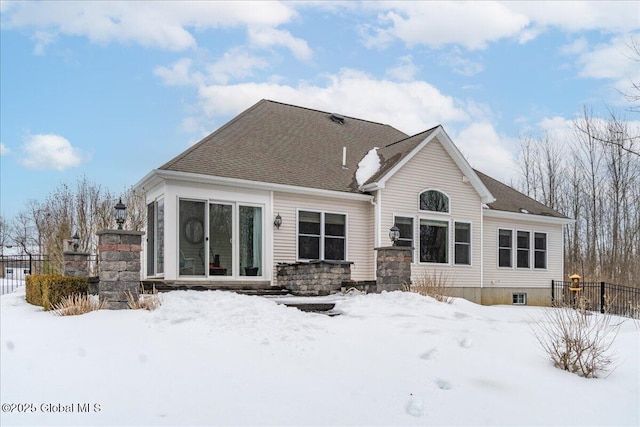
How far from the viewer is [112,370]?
5707 mm

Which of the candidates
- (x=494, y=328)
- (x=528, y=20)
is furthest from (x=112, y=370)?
(x=528, y=20)

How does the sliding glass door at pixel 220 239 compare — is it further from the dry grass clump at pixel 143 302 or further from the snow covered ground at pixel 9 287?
the snow covered ground at pixel 9 287

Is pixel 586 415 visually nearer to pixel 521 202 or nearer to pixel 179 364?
pixel 179 364

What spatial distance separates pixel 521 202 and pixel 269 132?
29.9ft

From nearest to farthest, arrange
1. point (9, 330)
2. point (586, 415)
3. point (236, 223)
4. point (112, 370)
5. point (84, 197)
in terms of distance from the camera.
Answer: point (586, 415), point (112, 370), point (9, 330), point (236, 223), point (84, 197)

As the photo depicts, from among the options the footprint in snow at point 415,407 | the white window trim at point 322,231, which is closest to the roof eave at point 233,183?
the white window trim at point 322,231

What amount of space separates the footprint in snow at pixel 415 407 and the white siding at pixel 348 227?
28.2 ft

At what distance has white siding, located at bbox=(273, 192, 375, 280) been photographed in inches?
541

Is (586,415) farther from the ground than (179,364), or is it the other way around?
(179,364)

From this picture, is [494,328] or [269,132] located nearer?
[494,328]

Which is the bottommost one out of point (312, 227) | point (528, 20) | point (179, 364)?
point (179, 364)

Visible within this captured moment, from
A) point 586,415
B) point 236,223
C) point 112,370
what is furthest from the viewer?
point 236,223

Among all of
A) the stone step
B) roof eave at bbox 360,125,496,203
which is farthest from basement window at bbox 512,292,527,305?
the stone step

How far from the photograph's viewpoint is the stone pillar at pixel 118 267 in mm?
8594
